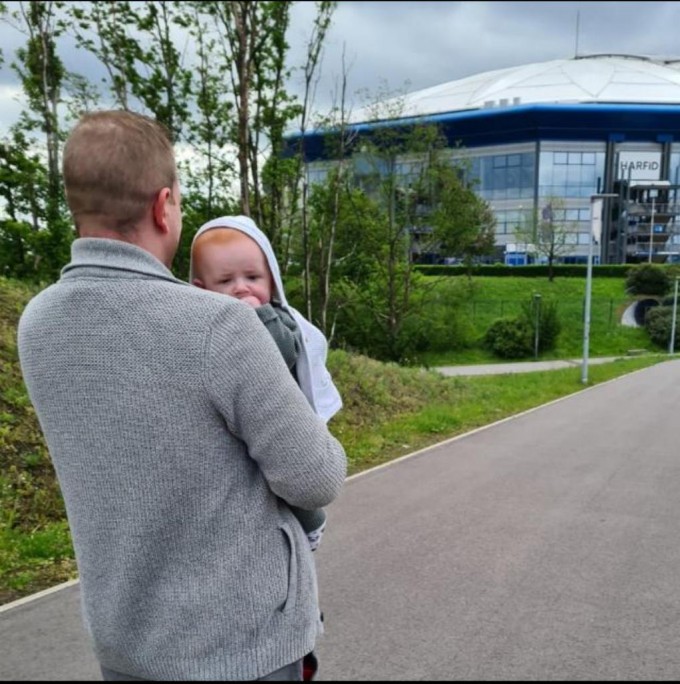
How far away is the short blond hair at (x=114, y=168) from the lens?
1095 millimetres

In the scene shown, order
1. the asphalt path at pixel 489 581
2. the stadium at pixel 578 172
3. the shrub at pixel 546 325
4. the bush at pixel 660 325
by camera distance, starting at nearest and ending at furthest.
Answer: the asphalt path at pixel 489 581 → the shrub at pixel 546 325 → the bush at pixel 660 325 → the stadium at pixel 578 172

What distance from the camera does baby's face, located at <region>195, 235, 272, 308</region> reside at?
1.69 metres

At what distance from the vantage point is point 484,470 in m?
7.24

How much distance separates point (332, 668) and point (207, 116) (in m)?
8.84

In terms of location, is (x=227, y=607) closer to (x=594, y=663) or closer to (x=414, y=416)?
(x=594, y=663)

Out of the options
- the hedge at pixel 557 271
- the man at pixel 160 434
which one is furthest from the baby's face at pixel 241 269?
the hedge at pixel 557 271

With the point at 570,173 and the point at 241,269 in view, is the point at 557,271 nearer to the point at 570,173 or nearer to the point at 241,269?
the point at 570,173

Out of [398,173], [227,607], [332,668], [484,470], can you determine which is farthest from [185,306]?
[398,173]

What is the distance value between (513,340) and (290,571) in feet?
104

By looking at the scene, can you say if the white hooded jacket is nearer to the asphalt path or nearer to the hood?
the hood

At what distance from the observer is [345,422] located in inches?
396

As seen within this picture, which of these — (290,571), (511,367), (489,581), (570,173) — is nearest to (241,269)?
(290,571)

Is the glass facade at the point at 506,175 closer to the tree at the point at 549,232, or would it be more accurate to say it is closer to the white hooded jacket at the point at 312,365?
the tree at the point at 549,232

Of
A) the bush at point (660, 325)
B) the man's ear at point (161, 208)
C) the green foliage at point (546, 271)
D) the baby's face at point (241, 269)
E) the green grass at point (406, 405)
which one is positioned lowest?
the bush at point (660, 325)
